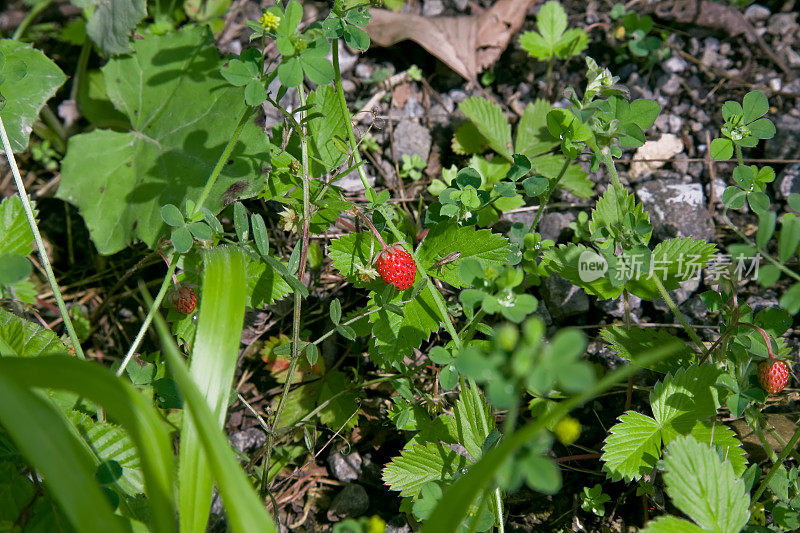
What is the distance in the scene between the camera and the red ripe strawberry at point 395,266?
5.98 feet

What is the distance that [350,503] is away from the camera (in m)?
2.00

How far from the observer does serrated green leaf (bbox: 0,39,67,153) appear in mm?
2227

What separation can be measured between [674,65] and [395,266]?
6.28ft

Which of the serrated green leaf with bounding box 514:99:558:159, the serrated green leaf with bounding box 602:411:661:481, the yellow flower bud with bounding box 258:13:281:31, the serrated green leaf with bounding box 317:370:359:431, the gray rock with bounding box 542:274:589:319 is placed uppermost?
the yellow flower bud with bounding box 258:13:281:31

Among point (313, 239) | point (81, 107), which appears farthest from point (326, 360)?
point (81, 107)

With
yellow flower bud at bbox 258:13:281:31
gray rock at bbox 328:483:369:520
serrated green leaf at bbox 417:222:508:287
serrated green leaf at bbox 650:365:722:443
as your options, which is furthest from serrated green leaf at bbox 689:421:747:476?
yellow flower bud at bbox 258:13:281:31

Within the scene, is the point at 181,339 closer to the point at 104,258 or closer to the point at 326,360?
the point at 326,360

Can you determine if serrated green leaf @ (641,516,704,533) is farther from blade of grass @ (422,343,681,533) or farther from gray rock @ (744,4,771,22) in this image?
gray rock @ (744,4,771,22)

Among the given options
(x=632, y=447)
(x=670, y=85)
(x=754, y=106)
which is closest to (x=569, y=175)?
(x=754, y=106)

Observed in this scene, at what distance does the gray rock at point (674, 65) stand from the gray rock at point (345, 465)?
2.24m

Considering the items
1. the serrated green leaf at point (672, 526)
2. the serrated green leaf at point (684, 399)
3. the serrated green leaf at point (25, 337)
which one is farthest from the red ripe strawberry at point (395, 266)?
the serrated green leaf at point (25, 337)

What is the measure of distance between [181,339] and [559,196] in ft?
5.20

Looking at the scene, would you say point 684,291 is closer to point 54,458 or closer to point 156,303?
point 156,303

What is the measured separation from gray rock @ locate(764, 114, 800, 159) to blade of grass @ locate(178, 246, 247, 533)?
228 cm
